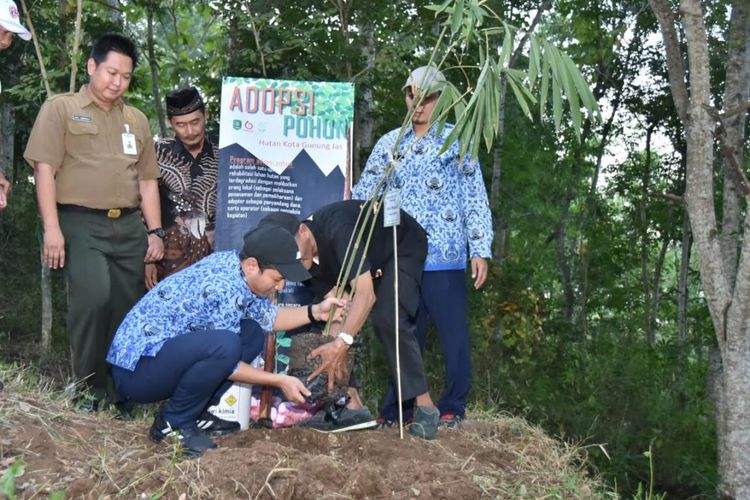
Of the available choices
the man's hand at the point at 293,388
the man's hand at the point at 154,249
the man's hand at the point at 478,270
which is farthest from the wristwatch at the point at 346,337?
the man's hand at the point at 154,249

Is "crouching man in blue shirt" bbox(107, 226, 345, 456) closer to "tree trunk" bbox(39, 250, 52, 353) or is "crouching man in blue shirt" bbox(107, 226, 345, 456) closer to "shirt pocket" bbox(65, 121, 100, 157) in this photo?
"shirt pocket" bbox(65, 121, 100, 157)

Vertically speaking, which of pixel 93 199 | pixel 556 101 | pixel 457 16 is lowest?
pixel 93 199

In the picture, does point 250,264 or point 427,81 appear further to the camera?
point 427,81

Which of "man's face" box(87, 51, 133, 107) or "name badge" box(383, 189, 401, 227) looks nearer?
"name badge" box(383, 189, 401, 227)

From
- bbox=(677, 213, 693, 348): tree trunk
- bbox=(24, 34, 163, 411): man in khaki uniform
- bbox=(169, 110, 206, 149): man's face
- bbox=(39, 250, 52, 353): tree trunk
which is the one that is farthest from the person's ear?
bbox=(677, 213, 693, 348): tree trunk

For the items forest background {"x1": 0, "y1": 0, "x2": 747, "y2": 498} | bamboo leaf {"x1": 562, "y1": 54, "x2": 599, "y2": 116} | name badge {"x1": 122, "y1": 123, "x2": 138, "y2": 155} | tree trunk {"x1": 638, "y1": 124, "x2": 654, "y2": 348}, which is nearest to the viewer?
bamboo leaf {"x1": 562, "y1": 54, "x2": 599, "y2": 116}

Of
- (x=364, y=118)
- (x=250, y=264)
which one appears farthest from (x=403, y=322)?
(x=364, y=118)

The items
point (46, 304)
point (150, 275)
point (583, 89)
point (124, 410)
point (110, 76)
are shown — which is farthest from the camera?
point (46, 304)

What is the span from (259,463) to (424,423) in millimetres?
992

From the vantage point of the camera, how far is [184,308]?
3.70 meters

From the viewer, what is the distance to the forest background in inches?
276

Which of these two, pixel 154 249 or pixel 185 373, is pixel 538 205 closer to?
pixel 154 249

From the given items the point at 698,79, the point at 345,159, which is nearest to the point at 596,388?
the point at 698,79

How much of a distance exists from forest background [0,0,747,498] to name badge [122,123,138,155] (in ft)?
3.81
